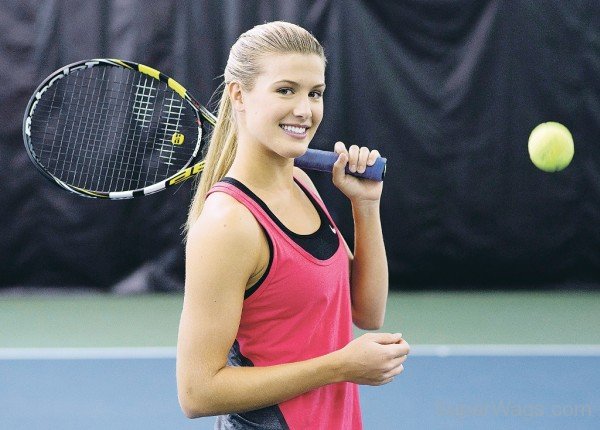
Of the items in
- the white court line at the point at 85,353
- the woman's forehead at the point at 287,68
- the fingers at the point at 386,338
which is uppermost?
the woman's forehead at the point at 287,68

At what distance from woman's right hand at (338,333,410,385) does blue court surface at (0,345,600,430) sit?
6.13 feet

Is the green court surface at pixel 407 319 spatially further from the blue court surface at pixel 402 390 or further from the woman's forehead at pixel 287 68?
the woman's forehead at pixel 287 68

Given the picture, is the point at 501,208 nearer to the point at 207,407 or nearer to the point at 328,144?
the point at 328,144

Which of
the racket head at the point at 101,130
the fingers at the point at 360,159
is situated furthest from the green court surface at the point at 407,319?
the fingers at the point at 360,159

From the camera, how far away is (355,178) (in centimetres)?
162

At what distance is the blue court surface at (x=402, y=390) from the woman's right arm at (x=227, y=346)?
1894 millimetres

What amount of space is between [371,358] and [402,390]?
2.20 m

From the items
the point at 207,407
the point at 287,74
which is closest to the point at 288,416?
the point at 207,407

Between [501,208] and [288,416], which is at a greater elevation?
[501,208]

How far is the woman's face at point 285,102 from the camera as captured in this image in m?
1.35

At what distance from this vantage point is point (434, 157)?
5012 mm

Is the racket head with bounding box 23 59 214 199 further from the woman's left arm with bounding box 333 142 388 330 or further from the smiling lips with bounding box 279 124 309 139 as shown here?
the smiling lips with bounding box 279 124 309 139

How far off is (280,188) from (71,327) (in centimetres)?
321

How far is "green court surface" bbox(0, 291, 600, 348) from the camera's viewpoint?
4.18 metres
